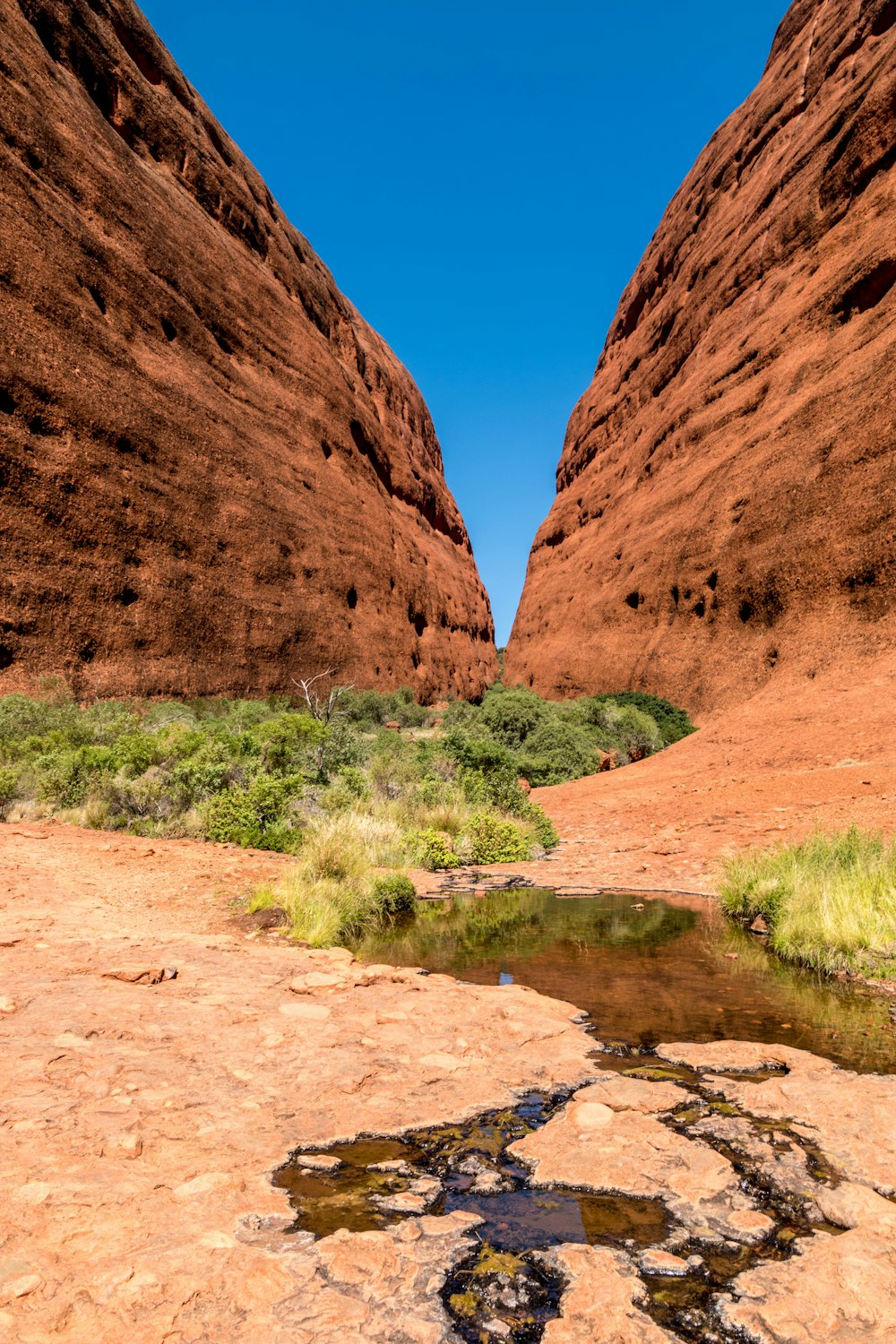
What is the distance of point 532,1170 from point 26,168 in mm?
26559

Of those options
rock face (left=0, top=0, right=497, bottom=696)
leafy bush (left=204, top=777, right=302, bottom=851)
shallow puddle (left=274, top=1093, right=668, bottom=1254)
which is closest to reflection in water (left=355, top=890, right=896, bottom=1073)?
shallow puddle (left=274, top=1093, right=668, bottom=1254)

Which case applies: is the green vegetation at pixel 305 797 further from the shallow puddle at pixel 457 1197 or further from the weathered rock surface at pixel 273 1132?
the shallow puddle at pixel 457 1197

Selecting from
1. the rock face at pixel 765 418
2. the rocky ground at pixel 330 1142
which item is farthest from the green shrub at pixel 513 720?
the rocky ground at pixel 330 1142

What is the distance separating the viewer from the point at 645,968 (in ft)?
15.2

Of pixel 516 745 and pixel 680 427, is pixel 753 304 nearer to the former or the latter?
pixel 680 427

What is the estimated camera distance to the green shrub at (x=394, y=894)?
641cm

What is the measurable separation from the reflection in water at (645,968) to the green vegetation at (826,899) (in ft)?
0.74

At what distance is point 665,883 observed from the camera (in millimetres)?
7387

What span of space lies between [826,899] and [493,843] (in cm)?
452

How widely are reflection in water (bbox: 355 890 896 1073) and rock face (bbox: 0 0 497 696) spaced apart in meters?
15.1

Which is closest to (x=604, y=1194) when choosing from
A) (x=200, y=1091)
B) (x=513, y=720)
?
(x=200, y=1091)

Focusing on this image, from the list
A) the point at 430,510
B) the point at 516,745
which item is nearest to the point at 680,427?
the point at 516,745

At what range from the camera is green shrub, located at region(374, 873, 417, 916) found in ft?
21.0

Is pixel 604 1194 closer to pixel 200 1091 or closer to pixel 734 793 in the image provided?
pixel 200 1091
